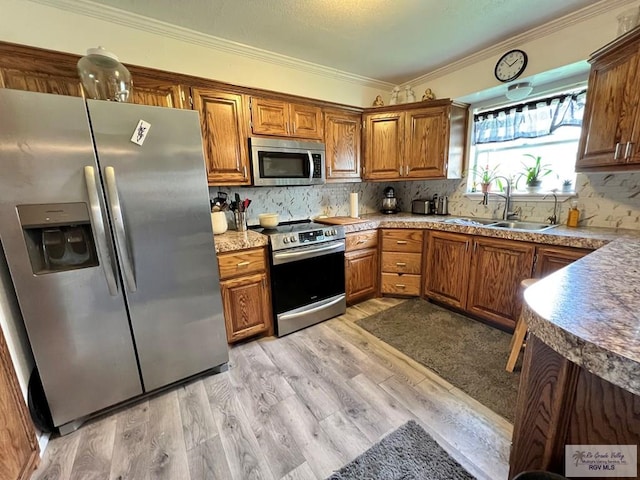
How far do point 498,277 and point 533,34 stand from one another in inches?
79.4

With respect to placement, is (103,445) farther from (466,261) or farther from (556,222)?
(556,222)

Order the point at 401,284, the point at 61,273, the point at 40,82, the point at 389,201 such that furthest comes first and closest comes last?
the point at 389,201, the point at 401,284, the point at 40,82, the point at 61,273

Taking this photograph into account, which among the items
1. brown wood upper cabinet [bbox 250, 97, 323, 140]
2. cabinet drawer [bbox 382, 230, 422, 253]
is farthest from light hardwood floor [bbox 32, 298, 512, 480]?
brown wood upper cabinet [bbox 250, 97, 323, 140]

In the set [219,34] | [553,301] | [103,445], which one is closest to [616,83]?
[553,301]

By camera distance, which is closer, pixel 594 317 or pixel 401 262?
pixel 594 317

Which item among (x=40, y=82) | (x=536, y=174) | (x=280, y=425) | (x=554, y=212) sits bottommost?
(x=280, y=425)

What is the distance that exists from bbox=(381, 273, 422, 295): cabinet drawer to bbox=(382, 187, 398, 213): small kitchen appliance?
38.1 inches

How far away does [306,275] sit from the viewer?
7.87 ft

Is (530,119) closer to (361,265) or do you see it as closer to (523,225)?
(523,225)

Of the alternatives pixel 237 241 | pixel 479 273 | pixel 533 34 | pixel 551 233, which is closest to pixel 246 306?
pixel 237 241

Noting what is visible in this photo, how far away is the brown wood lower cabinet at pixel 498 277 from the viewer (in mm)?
2098

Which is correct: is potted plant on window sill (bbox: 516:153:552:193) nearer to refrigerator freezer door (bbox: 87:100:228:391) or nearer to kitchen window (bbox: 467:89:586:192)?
kitchen window (bbox: 467:89:586:192)

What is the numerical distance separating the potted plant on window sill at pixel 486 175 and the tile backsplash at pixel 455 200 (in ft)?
0.45

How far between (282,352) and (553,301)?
184 cm
